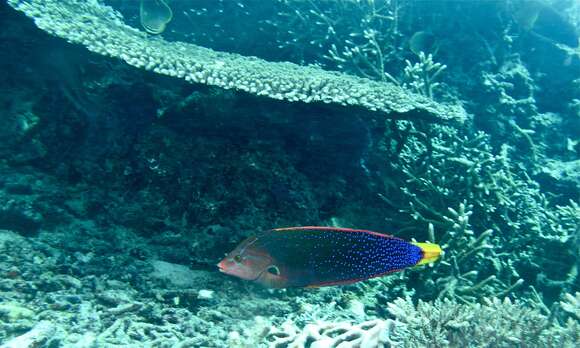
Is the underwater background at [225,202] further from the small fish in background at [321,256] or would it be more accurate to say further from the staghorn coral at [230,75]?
the small fish in background at [321,256]

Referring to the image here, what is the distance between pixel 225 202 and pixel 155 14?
3864mm

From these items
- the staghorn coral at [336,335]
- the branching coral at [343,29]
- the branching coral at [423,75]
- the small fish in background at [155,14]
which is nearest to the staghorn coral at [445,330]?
the staghorn coral at [336,335]

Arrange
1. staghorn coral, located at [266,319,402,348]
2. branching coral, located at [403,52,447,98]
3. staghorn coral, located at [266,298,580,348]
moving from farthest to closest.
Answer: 1. branching coral, located at [403,52,447,98]
2. staghorn coral, located at [266,298,580,348]
3. staghorn coral, located at [266,319,402,348]

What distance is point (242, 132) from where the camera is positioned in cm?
340

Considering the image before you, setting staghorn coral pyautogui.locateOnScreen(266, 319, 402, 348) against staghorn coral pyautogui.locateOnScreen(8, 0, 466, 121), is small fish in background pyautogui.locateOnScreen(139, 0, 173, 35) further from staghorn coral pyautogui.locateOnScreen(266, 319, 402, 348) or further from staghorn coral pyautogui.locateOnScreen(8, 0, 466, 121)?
staghorn coral pyautogui.locateOnScreen(266, 319, 402, 348)

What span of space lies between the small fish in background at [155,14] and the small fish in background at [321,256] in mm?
4791

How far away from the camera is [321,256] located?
186 centimetres

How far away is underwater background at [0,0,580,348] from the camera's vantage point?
2480 mm

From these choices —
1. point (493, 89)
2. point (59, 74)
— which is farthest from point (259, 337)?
point (493, 89)

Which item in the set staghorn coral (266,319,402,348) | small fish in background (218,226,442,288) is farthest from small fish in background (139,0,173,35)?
staghorn coral (266,319,402,348)

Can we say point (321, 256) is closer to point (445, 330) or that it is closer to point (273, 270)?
point (273, 270)

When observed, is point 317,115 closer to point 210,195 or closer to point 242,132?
point 242,132

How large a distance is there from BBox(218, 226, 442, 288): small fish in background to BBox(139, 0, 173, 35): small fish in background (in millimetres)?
4791

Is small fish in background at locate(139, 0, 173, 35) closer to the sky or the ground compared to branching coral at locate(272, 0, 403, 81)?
closer to the ground
